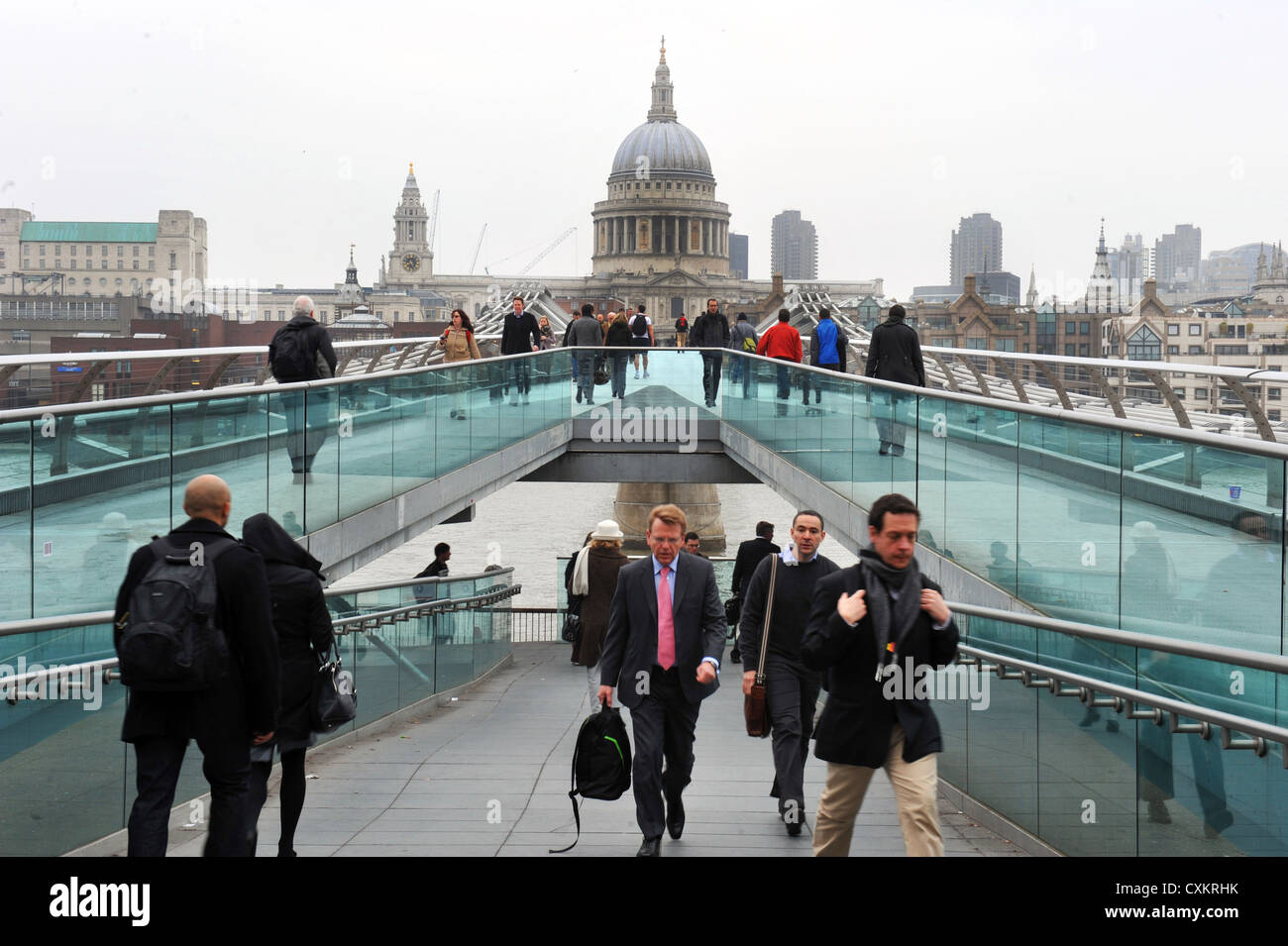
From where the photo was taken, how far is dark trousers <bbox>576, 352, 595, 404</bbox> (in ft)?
70.5

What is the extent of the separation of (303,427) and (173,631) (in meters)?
5.91

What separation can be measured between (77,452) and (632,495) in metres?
59.5

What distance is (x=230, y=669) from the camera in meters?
5.37

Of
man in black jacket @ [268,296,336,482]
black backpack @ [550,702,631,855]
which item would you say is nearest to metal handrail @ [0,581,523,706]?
man in black jacket @ [268,296,336,482]

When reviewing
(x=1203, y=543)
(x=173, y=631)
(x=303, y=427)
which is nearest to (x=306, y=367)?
(x=303, y=427)

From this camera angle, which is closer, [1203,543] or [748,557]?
[1203,543]

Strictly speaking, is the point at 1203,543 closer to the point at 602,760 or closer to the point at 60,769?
the point at 602,760

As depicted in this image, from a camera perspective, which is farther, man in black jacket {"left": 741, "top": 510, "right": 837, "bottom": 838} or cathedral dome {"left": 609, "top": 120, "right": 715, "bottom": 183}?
→ cathedral dome {"left": 609, "top": 120, "right": 715, "bottom": 183}

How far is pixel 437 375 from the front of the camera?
14.7 meters

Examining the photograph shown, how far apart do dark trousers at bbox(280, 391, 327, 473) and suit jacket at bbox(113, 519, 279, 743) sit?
535 cm

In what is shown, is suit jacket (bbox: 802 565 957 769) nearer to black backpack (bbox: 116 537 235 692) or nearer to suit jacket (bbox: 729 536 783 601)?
black backpack (bbox: 116 537 235 692)
